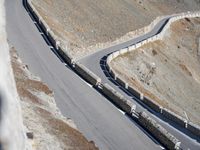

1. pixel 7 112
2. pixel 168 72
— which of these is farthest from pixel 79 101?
pixel 168 72

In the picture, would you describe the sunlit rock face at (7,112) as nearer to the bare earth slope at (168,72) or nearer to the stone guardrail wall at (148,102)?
the stone guardrail wall at (148,102)

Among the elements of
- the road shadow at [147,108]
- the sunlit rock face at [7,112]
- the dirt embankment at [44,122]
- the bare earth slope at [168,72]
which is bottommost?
the bare earth slope at [168,72]

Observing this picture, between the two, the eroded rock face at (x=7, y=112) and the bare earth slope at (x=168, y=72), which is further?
the bare earth slope at (x=168, y=72)

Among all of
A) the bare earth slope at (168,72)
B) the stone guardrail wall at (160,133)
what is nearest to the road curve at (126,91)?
the stone guardrail wall at (160,133)

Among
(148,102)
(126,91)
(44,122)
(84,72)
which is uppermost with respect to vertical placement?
(44,122)

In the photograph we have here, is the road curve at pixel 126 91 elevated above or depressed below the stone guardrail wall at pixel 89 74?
below

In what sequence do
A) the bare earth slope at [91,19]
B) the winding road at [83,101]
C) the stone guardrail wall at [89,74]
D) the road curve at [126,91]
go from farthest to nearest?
the bare earth slope at [91,19] < the stone guardrail wall at [89,74] < the road curve at [126,91] < the winding road at [83,101]

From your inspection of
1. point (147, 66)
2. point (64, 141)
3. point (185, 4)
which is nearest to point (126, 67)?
point (147, 66)

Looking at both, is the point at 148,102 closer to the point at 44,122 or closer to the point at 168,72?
the point at 44,122
